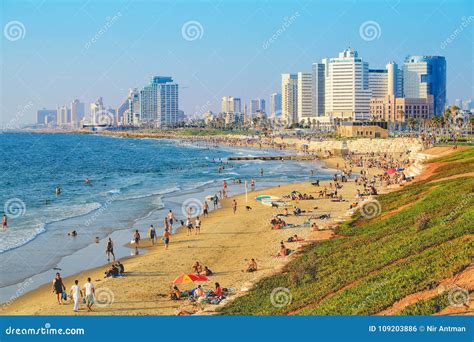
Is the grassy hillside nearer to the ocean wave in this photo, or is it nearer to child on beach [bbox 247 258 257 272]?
child on beach [bbox 247 258 257 272]

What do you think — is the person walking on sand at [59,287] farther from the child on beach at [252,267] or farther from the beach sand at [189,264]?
the child on beach at [252,267]

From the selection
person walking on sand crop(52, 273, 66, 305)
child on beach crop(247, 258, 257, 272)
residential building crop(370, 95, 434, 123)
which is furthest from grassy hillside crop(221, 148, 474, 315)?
residential building crop(370, 95, 434, 123)

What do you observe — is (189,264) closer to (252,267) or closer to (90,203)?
(252,267)

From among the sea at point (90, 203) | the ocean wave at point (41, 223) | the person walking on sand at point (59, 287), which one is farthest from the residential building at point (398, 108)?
the person walking on sand at point (59, 287)

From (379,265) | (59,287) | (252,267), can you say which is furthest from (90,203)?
(379,265)

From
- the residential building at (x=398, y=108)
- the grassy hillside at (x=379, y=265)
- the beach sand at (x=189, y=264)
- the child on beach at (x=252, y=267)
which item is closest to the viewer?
the grassy hillside at (x=379, y=265)

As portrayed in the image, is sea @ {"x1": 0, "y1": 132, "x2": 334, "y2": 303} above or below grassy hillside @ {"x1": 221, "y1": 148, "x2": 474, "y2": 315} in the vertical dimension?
below
